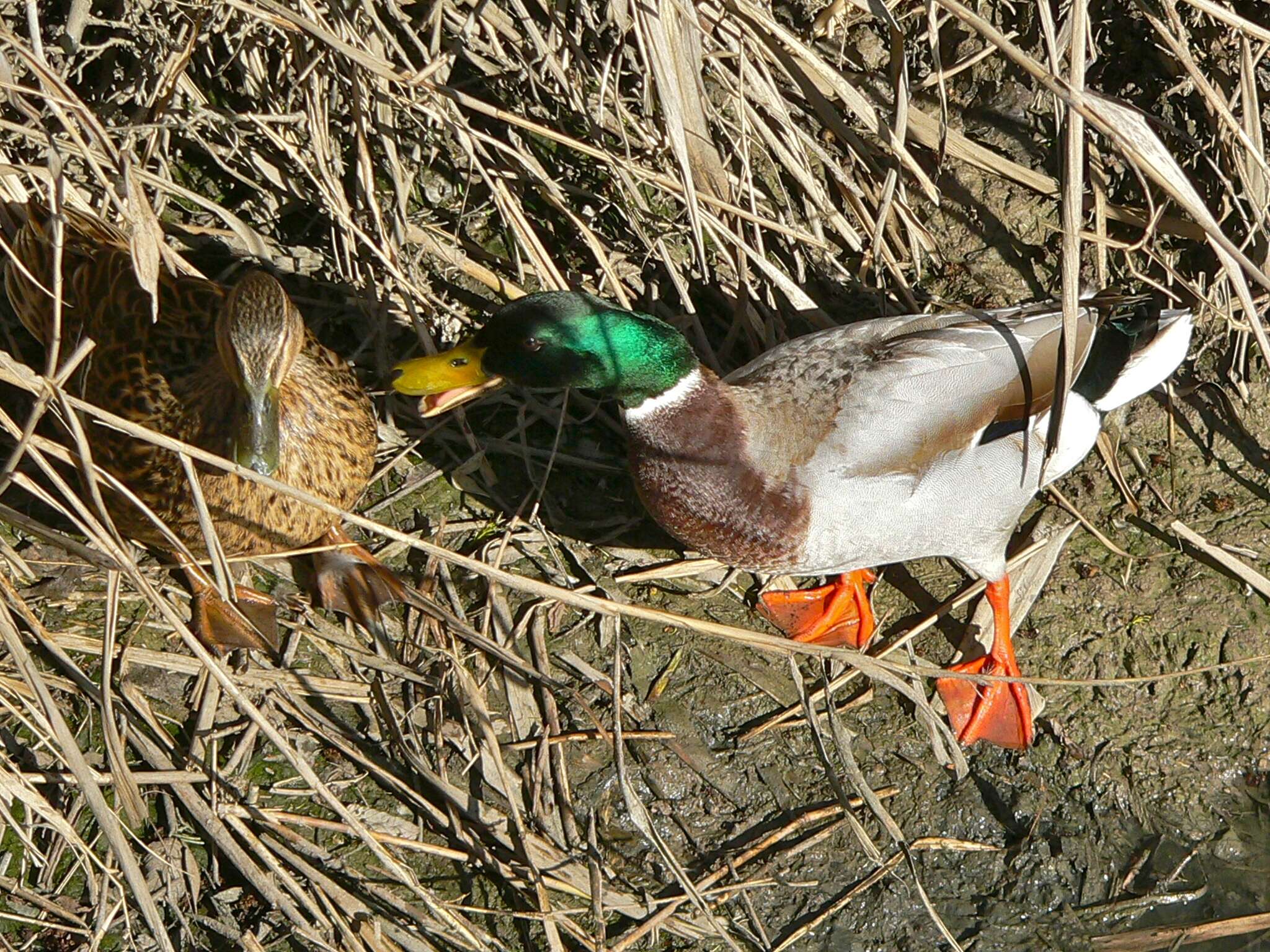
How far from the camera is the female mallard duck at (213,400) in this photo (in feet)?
8.95

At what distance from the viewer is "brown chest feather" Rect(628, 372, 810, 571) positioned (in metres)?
2.93

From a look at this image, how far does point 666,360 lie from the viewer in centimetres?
296

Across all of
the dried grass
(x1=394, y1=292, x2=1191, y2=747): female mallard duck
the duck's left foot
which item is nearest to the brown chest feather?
(x1=394, y1=292, x2=1191, y2=747): female mallard duck

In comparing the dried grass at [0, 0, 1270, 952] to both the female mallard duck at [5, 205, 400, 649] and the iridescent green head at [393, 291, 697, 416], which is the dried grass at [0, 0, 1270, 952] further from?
the iridescent green head at [393, 291, 697, 416]

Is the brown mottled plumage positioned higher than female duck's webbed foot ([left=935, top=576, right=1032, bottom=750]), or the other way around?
the brown mottled plumage

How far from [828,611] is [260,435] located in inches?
63.8

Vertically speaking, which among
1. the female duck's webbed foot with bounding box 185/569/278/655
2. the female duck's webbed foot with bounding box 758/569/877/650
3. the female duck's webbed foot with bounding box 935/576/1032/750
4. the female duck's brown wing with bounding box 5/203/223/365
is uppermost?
the female duck's brown wing with bounding box 5/203/223/365

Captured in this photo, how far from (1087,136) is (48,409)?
9.39ft

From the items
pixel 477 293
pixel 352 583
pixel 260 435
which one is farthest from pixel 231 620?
pixel 477 293

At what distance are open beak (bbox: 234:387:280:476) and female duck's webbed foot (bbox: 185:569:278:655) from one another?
1.91 feet

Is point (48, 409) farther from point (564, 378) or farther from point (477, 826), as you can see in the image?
point (477, 826)

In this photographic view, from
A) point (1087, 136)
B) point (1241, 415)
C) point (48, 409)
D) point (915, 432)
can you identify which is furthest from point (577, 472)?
point (1241, 415)

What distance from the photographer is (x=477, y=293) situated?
143 inches

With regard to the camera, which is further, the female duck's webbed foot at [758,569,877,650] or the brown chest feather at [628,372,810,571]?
the female duck's webbed foot at [758,569,877,650]
